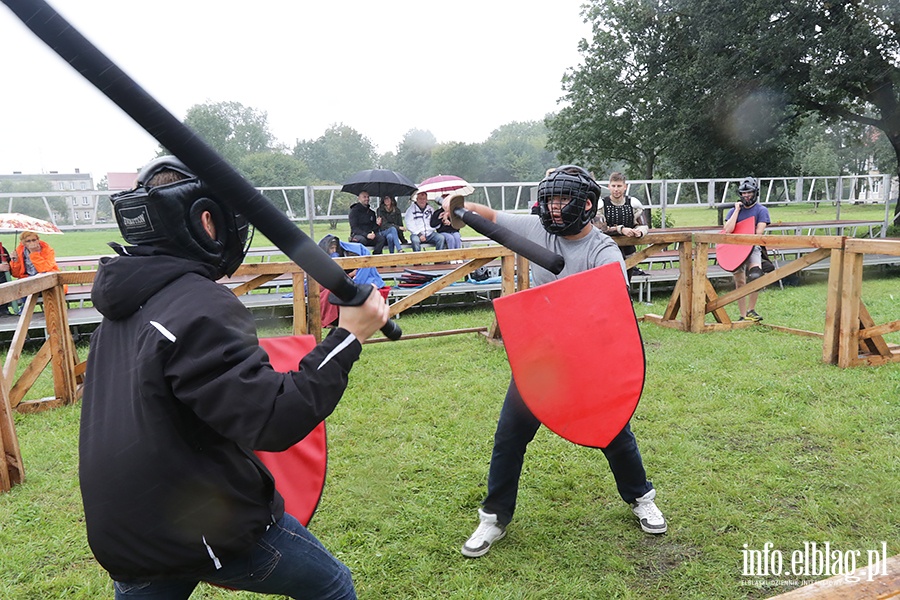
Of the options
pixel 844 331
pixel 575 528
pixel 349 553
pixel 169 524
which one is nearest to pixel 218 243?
pixel 169 524

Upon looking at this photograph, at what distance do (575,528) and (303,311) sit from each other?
333 cm

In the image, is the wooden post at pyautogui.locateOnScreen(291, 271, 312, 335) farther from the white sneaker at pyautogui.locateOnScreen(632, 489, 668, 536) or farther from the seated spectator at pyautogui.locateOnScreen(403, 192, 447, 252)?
the seated spectator at pyautogui.locateOnScreen(403, 192, 447, 252)

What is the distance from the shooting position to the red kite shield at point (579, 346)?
2682mm

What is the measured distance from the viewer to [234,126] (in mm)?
5727

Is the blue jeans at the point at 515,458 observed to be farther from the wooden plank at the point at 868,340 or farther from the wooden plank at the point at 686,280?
the wooden plank at the point at 686,280

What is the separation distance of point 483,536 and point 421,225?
778cm

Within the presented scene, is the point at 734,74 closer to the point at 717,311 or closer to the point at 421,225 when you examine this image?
the point at 421,225

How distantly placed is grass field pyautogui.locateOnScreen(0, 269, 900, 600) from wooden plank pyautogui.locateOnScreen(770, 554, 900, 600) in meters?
1.19

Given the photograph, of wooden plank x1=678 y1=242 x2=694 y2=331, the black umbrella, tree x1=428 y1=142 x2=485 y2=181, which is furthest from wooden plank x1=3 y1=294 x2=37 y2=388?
tree x1=428 y1=142 x2=485 y2=181

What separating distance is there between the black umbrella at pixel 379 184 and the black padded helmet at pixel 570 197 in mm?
7441

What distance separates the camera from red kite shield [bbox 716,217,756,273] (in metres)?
7.74

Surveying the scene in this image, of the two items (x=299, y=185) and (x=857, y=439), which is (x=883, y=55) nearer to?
(x=299, y=185)

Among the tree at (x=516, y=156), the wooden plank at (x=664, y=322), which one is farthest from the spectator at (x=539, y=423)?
the tree at (x=516, y=156)

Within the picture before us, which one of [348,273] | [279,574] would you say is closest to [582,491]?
[279,574]
